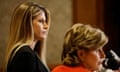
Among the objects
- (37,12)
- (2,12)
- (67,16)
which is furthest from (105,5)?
(37,12)

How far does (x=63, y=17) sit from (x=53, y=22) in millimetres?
121

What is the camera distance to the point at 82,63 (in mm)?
1683

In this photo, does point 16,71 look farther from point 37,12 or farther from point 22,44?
point 37,12

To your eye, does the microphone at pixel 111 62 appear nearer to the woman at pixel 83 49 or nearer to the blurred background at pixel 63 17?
the woman at pixel 83 49

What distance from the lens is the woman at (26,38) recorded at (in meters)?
1.75

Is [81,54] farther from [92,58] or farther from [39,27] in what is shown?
[39,27]

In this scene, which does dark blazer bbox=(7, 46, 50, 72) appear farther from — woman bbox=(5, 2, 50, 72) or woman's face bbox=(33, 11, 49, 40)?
woman's face bbox=(33, 11, 49, 40)

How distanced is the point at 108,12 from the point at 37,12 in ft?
6.68

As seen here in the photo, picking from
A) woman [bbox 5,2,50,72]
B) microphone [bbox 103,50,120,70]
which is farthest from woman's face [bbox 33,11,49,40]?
microphone [bbox 103,50,120,70]

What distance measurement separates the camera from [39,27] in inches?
73.7

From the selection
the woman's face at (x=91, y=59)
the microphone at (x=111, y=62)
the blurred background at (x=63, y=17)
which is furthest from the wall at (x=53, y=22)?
the woman's face at (x=91, y=59)

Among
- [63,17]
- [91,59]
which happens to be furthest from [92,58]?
[63,17]

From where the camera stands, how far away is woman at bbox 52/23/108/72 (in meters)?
1.66

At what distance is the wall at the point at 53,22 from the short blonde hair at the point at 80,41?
6.67ft
